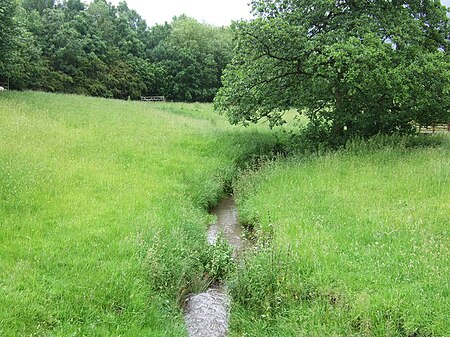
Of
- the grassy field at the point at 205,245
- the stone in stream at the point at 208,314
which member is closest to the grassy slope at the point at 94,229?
the grassy field at the point at 205,245

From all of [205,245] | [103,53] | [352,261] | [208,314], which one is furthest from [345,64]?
[103,53]

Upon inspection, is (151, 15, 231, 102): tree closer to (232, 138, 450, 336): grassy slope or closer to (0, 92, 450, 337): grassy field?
(0, 92, 450, 337): grassy field

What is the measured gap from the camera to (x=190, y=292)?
285 inches

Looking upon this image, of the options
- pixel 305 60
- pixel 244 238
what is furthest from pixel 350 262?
pixel 305 60

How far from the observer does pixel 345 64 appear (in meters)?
15.1

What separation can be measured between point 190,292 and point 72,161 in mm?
6520

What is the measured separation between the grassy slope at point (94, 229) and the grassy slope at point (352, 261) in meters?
1.58

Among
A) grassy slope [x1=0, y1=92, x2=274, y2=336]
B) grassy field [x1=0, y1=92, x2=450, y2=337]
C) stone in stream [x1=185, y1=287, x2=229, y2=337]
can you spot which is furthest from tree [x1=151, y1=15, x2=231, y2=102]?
stone in stream [x1=185, y1=287, x2=229, y2=337]

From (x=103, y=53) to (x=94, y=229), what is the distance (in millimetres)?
54949

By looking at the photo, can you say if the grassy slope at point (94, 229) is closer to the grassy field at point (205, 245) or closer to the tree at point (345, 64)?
the grassy field at point (205, 245)

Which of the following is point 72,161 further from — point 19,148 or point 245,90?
point 245,90

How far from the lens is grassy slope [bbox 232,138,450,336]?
5.47m

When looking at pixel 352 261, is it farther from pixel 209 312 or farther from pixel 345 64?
pixel 345 64

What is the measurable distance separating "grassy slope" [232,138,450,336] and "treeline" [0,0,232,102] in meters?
22.1
